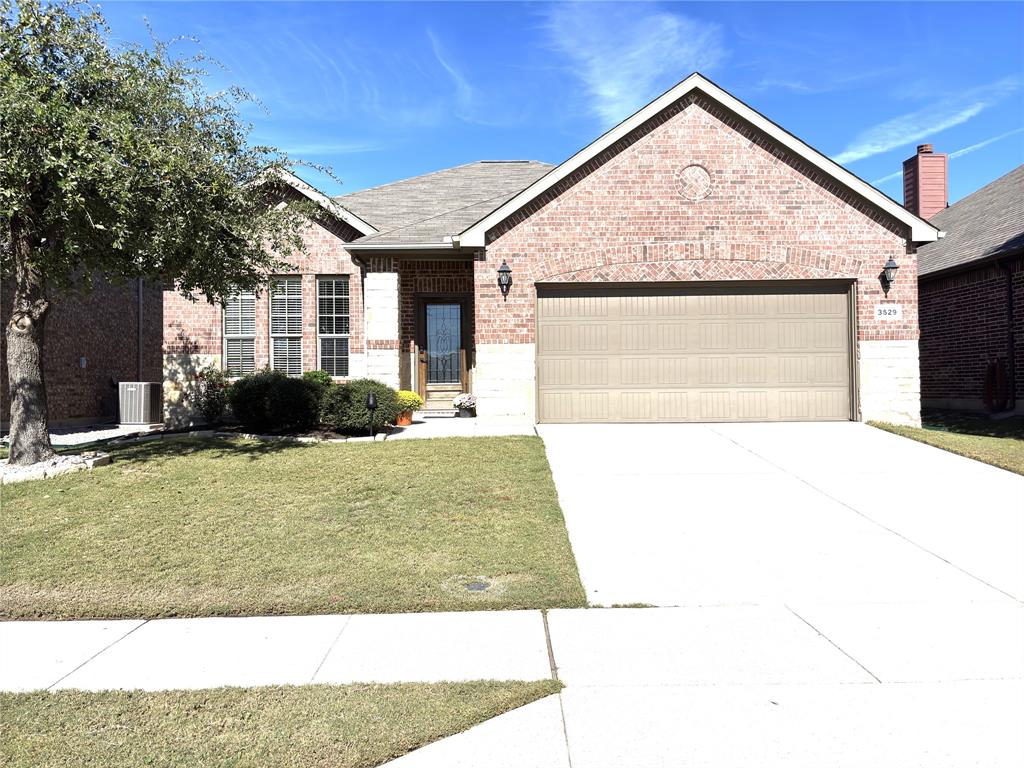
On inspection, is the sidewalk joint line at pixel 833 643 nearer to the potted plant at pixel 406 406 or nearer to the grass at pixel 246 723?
the grass at pixel 246 723

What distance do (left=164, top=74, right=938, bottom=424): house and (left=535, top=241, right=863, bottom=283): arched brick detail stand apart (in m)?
0.03

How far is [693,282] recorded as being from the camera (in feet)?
42.7

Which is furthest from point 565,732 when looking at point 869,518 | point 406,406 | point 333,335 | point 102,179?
point 333,335

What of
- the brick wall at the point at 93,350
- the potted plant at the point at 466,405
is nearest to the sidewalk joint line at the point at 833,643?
the potted plant at the point at 466,405

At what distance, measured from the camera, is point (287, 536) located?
6434 millimetres

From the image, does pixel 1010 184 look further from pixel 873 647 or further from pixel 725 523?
pixel 873 647

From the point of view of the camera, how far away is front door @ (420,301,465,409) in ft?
48.8

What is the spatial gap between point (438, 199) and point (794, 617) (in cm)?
1456

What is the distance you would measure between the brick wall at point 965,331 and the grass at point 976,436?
1.26 meters

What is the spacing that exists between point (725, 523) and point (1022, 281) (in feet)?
40.8

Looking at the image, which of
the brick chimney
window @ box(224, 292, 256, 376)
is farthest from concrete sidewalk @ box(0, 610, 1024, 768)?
the brick chimney

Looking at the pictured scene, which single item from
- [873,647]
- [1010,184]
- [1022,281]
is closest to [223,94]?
[873,647]

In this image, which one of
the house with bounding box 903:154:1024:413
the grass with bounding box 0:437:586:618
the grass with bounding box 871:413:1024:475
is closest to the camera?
the grass with bounding box 0:437:586:618

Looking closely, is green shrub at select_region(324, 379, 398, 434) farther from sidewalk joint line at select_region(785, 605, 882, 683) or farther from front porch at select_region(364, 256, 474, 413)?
sidewalk joint line at select_region(785, 605, 882, 683)
